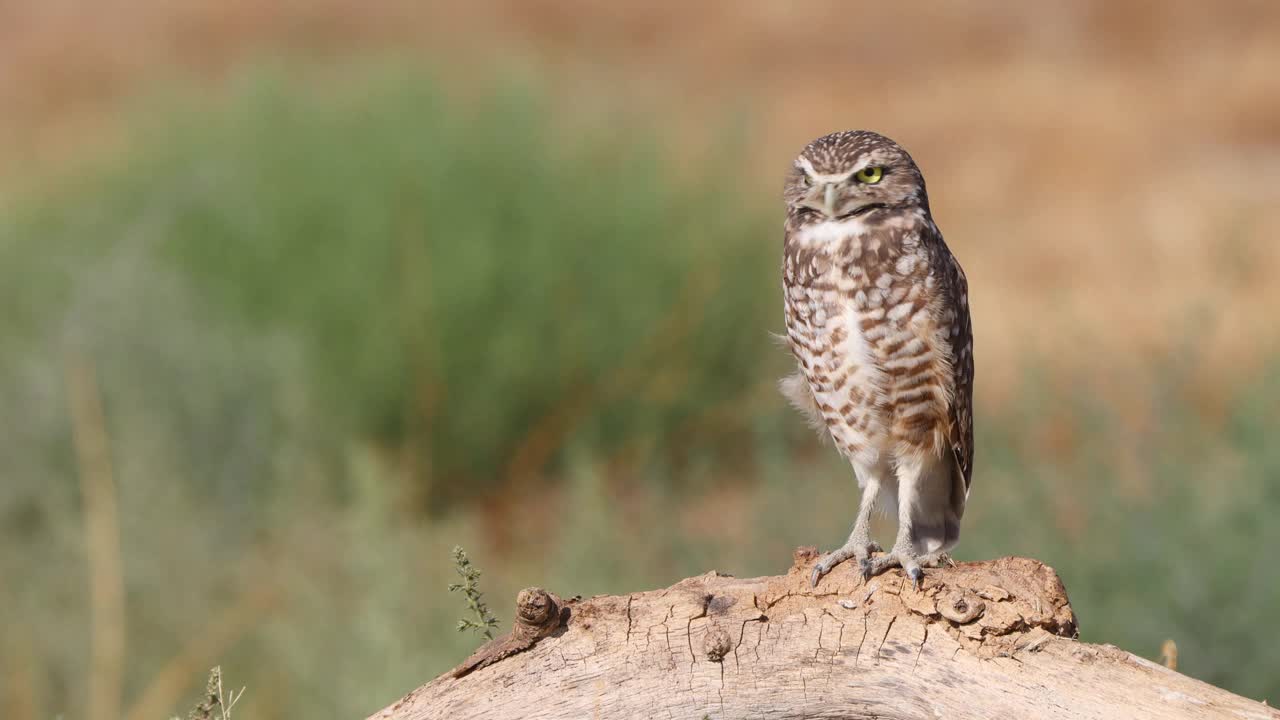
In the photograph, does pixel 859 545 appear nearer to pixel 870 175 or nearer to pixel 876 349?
pixel 876 349

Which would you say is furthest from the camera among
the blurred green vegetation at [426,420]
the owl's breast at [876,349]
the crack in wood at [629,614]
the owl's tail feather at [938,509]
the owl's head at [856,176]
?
the blurred green vegetation at [426,420]

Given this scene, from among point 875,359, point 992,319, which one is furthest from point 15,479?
point 992,319

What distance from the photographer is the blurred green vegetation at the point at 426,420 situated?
555cm

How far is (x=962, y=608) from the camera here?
2529 mm

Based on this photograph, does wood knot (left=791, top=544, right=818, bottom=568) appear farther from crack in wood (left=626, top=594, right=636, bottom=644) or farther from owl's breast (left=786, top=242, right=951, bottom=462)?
owl's breast (left=786, top=242, right=951, bottom=462)

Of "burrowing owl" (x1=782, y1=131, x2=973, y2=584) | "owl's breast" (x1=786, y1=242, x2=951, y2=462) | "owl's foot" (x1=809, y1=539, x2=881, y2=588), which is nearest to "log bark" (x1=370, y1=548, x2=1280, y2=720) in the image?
→ "owl's foot" (x1=809, y1=539, x2=881, y2=588)

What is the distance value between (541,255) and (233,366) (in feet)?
8.52

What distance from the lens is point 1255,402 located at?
595 cm

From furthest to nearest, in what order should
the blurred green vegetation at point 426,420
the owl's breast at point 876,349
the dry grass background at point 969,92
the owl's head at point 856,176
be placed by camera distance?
the dry grass background at point 969,92 → the blurred green vegetation at point 426,420 → the owl's breast at point 876,349 → the owl's head at point 856,176

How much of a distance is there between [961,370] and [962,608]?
1.11m

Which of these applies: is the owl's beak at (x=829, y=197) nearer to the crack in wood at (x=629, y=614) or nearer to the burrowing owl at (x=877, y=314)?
the burrowing owl at (x=877, y=314)

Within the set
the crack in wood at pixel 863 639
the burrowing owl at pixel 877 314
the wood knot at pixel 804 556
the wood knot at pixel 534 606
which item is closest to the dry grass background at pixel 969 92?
the burrowing owl at pixel 877 314

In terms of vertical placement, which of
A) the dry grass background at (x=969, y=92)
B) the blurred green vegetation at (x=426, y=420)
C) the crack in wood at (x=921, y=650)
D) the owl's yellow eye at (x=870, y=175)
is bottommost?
the crack in wood at (x=921, y=650)

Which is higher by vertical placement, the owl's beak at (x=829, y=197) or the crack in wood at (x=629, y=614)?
the owl's beak at (x=829, y=197)
